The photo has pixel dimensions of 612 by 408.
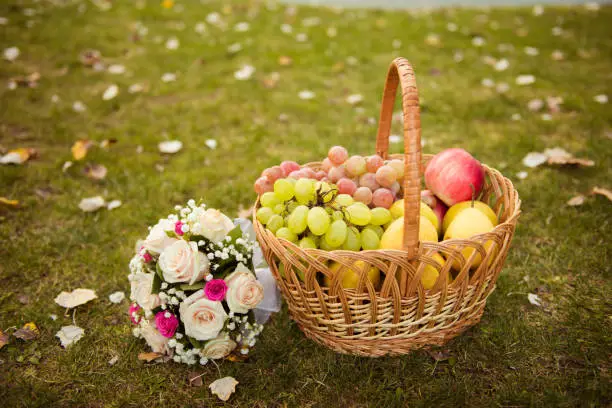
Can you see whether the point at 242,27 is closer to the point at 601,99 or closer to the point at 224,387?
the point at 601,99

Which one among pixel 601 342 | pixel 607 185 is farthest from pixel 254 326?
pixel 607 185

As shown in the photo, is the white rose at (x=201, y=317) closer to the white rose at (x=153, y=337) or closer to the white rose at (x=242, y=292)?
the white rose at (x=242, y=292)

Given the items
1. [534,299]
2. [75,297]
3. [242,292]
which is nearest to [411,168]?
[242,292]

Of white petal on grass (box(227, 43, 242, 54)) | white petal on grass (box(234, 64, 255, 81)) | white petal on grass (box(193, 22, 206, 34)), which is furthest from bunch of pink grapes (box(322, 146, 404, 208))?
white petal on grass (box(193, 22, 206, 34))

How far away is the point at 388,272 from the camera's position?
140 centimetres

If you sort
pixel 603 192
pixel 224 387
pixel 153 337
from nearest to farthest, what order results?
pixel 224 387
pixel 153 337
pixel 603 192

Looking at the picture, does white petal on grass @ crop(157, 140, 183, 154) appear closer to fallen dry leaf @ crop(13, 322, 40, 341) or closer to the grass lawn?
the grass lawn

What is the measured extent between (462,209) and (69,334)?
168 centimetres

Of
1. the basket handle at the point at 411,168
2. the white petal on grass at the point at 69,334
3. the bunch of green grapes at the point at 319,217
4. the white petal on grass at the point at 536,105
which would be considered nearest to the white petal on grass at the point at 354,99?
the white petal on grass at the point at 536,105

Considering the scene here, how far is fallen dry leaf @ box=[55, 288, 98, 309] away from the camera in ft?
6.26

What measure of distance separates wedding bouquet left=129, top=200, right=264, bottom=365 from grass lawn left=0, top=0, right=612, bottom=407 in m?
0.11

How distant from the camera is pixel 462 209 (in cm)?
179

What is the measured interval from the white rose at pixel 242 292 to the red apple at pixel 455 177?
890 millimetres

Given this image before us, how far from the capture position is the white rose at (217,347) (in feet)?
5.37
